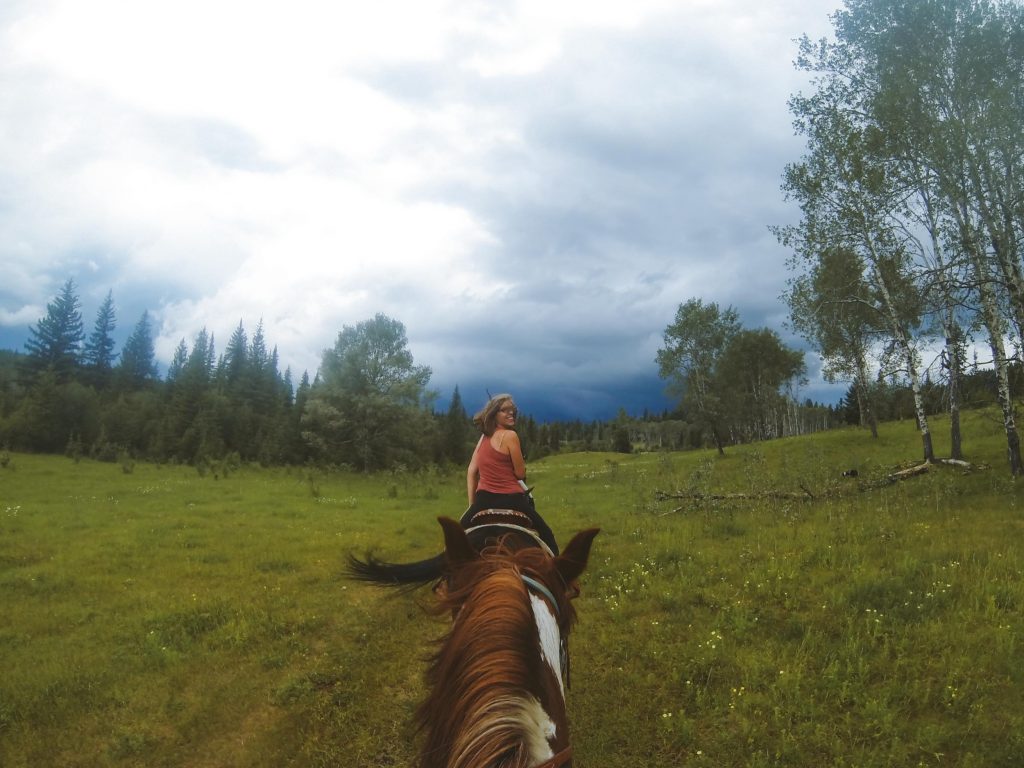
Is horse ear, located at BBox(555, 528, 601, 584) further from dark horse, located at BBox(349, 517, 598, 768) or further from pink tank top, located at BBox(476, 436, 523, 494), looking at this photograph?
pink tank top, located at BBox(476, 436, 523, 494)

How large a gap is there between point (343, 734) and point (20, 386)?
238 feet

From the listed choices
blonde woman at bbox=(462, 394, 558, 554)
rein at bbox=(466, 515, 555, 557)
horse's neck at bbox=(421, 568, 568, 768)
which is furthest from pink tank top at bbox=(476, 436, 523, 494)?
horse's neck at bbox=(421, 568, 568, 768)

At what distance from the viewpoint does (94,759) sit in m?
5.77

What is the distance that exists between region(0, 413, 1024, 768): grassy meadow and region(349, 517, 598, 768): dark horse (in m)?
Result: 2.34

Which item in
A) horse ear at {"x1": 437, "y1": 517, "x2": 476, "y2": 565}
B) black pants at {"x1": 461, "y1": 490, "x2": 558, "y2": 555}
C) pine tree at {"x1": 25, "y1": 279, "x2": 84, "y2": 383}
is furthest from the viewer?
pine tree at {"x1": 25, "y1": 279, "x2": 84, "y2": 383}

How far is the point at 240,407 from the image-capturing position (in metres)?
63.4

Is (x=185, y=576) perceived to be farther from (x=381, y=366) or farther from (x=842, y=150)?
(x=381, y=366)

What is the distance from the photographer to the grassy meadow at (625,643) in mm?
5617

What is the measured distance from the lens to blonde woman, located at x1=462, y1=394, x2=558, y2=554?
5841mm

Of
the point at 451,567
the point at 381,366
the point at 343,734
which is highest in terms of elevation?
the point at 381,366

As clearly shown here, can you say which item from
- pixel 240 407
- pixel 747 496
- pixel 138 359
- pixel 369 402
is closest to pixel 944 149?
pixel 747 496

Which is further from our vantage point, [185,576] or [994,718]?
[185,576]

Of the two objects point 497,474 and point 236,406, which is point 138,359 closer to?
point 236,406

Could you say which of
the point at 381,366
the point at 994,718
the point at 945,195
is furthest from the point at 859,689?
the point at 381,366
